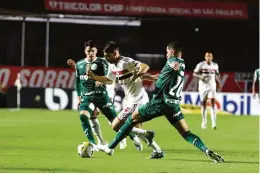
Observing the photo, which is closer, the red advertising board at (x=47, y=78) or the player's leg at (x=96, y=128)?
the player's leg at (x=96, y=128)

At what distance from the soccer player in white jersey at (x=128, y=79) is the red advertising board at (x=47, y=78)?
69.9 feet

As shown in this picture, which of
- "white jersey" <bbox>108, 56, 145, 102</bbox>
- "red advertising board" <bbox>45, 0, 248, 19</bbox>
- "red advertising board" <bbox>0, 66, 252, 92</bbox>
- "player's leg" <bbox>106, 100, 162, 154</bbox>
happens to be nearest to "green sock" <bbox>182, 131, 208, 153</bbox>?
"player's leg" <bbox>106, 100, 162, 154</bbox>

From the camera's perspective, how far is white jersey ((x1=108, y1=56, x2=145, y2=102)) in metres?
12.5

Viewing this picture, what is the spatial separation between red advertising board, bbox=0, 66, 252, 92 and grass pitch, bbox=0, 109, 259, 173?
12.3 m

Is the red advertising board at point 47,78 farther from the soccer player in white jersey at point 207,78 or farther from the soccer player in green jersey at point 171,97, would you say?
the soccer player in green jersey at point 171,97

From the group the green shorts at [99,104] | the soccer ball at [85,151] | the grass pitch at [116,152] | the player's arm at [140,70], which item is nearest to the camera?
the grass pitch at [116,152]

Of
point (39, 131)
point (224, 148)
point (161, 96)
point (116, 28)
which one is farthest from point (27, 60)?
point (161, 96)

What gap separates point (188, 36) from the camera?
44.1 meters

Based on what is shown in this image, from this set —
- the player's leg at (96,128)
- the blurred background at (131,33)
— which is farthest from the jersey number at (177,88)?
the blurred background at (131,33)

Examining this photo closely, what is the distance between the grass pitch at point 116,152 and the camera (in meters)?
11.2

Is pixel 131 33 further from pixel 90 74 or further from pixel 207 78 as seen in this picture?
pixel 90 74

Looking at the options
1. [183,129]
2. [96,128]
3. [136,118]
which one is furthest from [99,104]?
[183,129]

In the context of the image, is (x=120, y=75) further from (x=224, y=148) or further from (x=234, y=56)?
(x=234, y=56)

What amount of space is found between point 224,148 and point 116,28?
28250 millimetres
